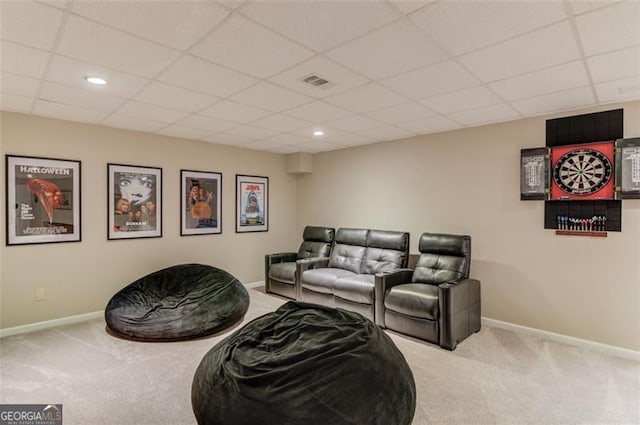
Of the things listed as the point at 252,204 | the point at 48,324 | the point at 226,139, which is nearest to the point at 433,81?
the point at 226,139

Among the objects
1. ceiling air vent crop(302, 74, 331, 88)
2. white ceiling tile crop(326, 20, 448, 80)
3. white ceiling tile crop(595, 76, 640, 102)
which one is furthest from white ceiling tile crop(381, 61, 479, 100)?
white ceiling tile crop(595, 76, 640, 102)

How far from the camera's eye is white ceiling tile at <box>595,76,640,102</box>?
109 inches

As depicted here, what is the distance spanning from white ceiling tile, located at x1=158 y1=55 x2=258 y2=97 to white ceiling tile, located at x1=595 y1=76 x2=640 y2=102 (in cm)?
295

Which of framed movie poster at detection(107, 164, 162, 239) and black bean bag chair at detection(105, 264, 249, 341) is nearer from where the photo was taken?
black bean bag chair at detection(105, 264, 249, 341)

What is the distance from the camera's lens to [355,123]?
413cm

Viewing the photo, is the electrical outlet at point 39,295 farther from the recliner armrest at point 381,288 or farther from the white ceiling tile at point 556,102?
the white ceiling tile at point 556,102

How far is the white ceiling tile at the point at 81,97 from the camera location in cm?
298

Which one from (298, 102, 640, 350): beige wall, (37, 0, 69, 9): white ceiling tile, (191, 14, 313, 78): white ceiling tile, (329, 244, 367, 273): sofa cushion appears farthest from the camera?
(329, 244, 367, 273): sofa cushion

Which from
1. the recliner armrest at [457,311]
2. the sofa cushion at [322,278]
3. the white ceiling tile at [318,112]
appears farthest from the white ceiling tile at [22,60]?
the recliner armrest at [457,311]

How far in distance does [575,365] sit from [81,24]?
4551 mm

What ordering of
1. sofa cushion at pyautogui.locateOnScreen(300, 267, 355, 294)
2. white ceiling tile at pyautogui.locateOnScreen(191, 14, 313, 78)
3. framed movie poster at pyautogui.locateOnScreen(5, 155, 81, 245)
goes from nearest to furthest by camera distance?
white ceiling tile at pyautogui.locateOnScreen(191, 14, 313, 78)
framed movie poster at pyautogui.locateOnScreen(5, 155, 81, 245)
sofa cushion at pyautogui.locateOnScreen(300, 267, 355, 294)

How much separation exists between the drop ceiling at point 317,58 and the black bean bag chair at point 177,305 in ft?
6.54

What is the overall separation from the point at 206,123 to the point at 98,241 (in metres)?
2.04

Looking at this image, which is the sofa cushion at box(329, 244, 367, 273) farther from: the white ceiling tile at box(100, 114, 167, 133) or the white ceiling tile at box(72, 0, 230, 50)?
the white ceiling tile at box(72, 0, 230, 50)
